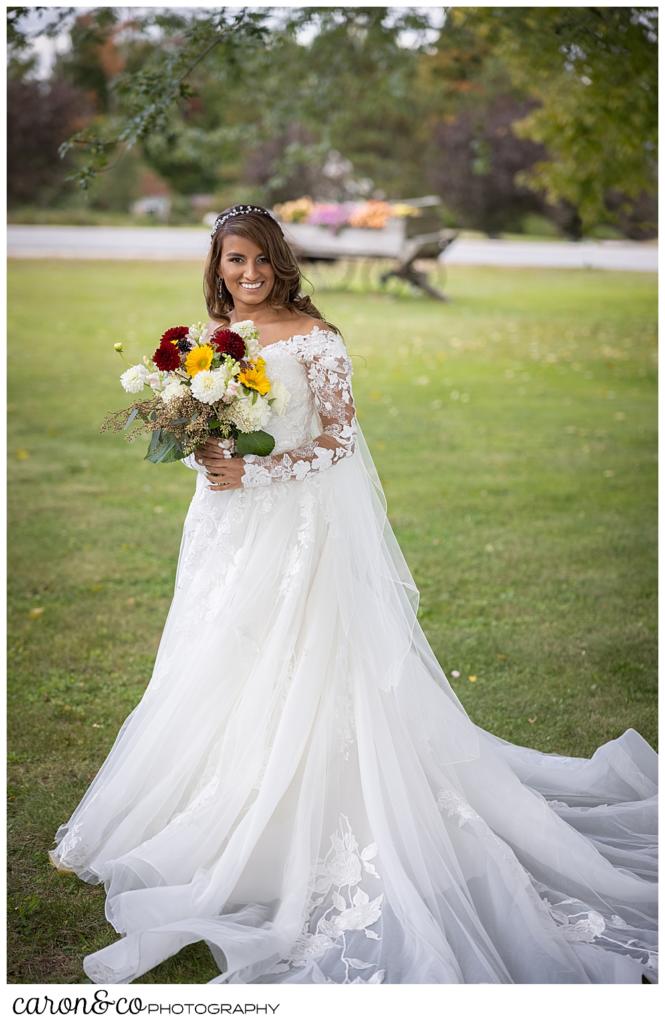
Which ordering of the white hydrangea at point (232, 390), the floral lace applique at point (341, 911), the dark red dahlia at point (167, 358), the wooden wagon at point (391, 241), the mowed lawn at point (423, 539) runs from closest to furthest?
the floral lace applique at point (341, 911), the white hydrangea at point (232, 390), the dark red dahlia at point (167, 358), the mowed lawn at point (423, 539), the wooden wagon at point (391, 241)

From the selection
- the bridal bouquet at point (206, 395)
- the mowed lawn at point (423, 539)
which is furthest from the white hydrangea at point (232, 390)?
the mowed lawn at point (423, 539)

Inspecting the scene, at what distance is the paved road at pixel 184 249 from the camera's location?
73.6 ft

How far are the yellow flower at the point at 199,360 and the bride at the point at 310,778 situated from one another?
0.30m

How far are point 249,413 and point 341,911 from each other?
1.52 metres

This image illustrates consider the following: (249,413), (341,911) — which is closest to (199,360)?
(249,413)

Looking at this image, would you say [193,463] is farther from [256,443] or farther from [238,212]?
[238,212]

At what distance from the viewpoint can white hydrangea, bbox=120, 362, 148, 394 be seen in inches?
127

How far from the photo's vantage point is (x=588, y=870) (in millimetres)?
3355

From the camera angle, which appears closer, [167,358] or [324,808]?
[167,358]

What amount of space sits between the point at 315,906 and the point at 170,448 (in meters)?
1.47

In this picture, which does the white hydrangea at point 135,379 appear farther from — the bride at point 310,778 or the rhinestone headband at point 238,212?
the rhinestone headband at point 238,212

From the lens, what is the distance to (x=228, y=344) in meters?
3.16
